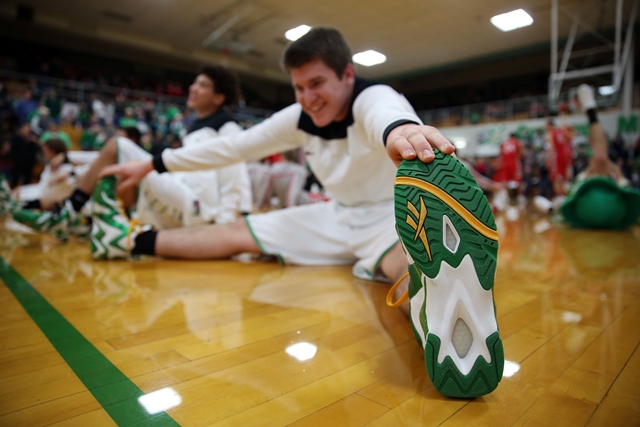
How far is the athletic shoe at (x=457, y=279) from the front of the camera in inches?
27.1

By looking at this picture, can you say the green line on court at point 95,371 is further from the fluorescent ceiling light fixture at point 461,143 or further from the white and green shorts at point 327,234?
the fluorescent ceiling light fixture at point 461,143

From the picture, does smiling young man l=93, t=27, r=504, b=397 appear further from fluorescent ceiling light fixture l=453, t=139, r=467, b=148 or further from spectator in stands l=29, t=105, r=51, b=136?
fluorescent ceiling light fixture l=453, t=139, r=467, b=148

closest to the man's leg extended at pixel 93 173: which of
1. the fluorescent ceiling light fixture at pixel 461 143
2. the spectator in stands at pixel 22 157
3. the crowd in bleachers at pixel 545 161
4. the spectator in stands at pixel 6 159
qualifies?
the spectator in stands at pixel 22 157

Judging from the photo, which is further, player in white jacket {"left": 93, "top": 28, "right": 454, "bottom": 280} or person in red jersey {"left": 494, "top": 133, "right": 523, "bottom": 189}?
person in red jersey {"left": 494, "top": 133, "right": 523, "bottom": 189}

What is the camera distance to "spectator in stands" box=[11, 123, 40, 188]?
7.05 m

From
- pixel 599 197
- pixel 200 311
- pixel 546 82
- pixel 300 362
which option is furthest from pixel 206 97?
pixel 546 82

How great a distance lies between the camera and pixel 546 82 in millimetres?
12727

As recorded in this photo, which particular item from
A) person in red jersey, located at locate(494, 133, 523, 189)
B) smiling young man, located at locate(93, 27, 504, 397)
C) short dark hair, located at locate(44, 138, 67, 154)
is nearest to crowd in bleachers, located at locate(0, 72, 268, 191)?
short dark hair, located at locate(44, 138, 67, 154)

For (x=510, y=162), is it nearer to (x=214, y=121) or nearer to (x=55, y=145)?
(x=214, y=121)

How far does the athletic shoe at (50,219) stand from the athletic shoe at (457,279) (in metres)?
2.44

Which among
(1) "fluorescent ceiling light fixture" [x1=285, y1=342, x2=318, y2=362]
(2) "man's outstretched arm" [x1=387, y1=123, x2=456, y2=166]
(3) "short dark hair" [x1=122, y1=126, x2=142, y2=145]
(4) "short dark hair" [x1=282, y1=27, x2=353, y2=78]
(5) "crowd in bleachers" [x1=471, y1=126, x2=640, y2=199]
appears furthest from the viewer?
(5) "crowd in bleachers" [x1=471, y1=126, x2=640, y2=199]

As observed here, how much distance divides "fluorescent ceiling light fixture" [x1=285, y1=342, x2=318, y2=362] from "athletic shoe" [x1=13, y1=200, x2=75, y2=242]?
2.13 m

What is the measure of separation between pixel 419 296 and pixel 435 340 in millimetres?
119

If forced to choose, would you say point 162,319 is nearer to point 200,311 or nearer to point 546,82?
point 200,311
